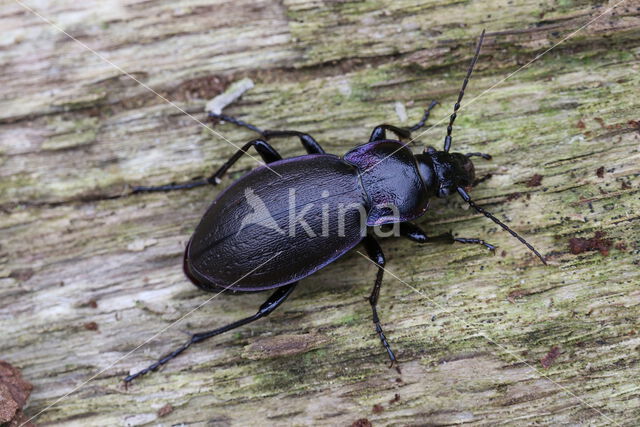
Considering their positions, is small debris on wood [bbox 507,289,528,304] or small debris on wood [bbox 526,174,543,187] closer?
small debris on wood [bbox 507,289,528,304]

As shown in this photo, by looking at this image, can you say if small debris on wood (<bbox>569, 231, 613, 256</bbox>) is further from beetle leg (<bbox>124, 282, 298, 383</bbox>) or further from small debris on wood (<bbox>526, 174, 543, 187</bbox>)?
beetle leg (<bbox>124, 282, 298, 383</bbox>)

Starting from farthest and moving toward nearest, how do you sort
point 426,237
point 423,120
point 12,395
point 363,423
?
point 423,120, point 426,237, point 12,395, point 363,423

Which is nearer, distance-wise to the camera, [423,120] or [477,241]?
[477,241]

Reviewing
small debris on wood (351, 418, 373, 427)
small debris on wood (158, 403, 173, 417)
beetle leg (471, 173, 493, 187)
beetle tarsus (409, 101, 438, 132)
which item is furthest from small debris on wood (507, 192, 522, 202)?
small debris on wood (158, 403, 173, 417)

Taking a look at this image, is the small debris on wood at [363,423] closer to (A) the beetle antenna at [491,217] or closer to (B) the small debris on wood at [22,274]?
(A) the beetle antenna at [491,217]

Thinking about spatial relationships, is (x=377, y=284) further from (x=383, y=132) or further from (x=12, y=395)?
(x=12, y=395)

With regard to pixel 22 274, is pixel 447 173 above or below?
above

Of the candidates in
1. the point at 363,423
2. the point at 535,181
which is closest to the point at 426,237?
the point at 535,181

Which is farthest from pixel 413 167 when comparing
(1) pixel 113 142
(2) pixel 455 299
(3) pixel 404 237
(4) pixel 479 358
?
(1) pixel 113 142
